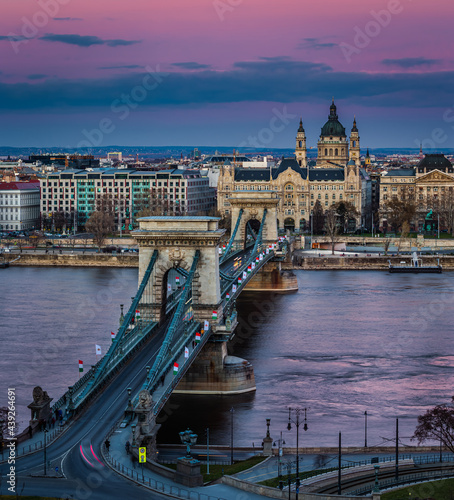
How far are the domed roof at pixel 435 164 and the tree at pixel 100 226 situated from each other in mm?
28635

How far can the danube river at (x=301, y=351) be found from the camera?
96.0 ft

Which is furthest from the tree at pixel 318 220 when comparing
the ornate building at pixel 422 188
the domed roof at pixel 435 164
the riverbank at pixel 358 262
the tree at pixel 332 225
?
the riverbank at pixel 358 262

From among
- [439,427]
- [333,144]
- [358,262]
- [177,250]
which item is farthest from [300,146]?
[439,427]

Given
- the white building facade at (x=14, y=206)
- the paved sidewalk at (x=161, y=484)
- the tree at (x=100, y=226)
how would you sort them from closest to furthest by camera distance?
the paved sidewalk at (x=161, y=484)
the tree at (x=100, y=226)
the white building facade at (x=14, y=206)

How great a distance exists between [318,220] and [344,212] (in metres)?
2.12

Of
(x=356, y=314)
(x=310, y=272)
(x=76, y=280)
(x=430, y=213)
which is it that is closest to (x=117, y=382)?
(x=356, y=314)

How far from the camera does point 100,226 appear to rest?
79062 millimetres

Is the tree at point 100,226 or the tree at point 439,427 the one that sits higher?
the tree at point 100,226

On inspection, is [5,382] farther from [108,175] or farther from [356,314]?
[108,175]

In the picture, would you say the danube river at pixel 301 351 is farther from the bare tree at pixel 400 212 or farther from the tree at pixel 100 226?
the bare tree at pixel 400 212

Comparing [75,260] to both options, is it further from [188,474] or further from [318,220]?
[188,474]

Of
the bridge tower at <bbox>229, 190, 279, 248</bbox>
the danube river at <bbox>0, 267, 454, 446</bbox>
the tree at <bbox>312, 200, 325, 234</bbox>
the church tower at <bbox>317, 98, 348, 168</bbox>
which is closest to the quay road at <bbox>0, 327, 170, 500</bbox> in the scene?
the danube river at <bbox>0, 267, 454, 446</bbox>

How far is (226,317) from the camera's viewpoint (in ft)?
113

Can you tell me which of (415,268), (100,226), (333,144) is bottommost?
(415,268)
